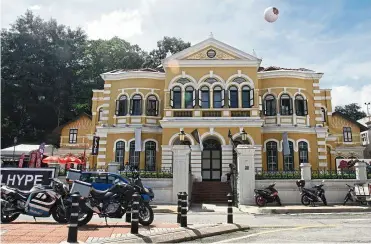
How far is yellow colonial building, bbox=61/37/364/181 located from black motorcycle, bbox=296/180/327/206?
791 centimetres

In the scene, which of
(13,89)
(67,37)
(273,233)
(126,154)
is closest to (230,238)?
(273,233)

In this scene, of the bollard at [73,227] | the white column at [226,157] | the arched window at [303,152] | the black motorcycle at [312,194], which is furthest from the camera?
the arched window at [303,152]

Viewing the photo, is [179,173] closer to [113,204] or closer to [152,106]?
[113,204]

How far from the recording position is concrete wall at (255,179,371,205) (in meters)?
19.0

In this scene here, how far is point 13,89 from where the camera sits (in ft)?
164

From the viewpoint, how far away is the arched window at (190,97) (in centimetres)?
2714

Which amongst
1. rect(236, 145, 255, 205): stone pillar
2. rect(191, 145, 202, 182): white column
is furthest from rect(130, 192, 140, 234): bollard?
rect(191, 145, 202, 182): white column

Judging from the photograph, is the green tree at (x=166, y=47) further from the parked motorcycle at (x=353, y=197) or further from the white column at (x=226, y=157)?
the parked motorcycle at (x=353, y=197)

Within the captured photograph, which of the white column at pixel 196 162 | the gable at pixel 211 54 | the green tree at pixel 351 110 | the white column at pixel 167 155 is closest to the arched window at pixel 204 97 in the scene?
the gable at pixel 211 54

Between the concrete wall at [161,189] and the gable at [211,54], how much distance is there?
39.0ft

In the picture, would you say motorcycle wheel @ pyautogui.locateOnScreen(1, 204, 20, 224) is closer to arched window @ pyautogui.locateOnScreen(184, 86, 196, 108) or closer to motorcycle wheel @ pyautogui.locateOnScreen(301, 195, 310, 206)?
motorcycle wheel @ pyautogui.locateOnScreen(301, 195, 310, 206)

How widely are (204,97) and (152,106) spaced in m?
4.61

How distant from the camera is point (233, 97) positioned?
2730 cm

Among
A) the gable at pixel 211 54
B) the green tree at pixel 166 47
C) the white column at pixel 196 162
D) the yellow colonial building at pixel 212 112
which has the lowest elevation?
the white column at pixel 196 162
